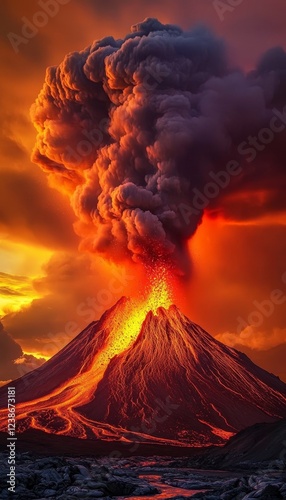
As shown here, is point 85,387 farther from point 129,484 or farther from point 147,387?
point 129,484

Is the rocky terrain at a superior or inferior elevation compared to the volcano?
inferior

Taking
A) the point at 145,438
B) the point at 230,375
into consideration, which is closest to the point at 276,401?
the point at 230,375

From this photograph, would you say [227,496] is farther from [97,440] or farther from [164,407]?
[164,407]

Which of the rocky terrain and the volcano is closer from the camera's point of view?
the rocky terrain

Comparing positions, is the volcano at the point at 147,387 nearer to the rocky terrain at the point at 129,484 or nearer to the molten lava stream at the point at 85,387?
the molten lava stream at the point at 85,387

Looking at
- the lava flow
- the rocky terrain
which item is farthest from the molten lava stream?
the rocky terrain

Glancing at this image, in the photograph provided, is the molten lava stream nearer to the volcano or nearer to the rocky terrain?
the volcano
